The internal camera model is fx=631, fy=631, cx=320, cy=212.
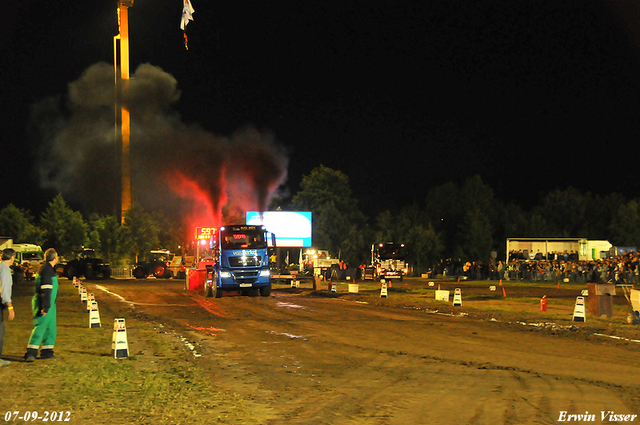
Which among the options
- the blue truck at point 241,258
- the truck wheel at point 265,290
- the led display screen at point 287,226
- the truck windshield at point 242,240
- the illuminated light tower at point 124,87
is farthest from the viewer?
the illuminated light tower at point 124,87

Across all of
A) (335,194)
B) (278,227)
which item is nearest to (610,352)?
(278,227)

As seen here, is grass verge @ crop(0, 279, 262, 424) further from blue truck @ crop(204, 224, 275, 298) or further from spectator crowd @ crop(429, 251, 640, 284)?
spectator crowd @ crop(429, 251, 640, 284)

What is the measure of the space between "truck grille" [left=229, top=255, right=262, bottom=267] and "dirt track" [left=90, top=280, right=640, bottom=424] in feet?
26.4

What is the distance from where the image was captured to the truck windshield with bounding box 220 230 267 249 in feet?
95.5

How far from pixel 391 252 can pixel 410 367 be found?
40.0m

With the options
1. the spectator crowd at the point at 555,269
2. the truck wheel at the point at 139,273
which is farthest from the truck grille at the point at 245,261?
the truck wheel at the point at 139,273

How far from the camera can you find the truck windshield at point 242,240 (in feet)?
95.5

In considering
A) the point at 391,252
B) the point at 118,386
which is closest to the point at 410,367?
the point at 118,386

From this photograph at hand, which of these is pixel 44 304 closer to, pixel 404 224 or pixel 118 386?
pixel 118 386

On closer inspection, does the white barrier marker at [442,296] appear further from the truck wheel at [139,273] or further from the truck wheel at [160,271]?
the truck wheel at [139,273]

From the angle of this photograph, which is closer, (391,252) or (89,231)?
(391,252)

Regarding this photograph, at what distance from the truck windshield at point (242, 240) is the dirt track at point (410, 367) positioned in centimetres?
836

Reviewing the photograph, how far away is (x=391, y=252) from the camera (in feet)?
168

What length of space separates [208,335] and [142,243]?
61.5 m
